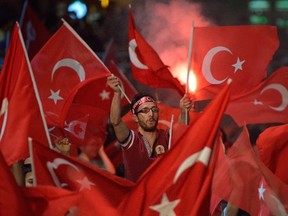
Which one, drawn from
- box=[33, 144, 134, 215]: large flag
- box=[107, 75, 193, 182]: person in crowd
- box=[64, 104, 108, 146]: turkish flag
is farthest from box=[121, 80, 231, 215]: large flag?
box=[64, 104, 108, 146]: turkish flag

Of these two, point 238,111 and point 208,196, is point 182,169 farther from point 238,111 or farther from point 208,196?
point 238,111

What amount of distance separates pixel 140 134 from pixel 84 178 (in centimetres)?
156

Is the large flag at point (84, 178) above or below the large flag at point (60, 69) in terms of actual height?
below

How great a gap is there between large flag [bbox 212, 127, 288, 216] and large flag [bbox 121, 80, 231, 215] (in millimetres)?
1166

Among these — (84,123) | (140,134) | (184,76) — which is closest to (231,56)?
(184,76)

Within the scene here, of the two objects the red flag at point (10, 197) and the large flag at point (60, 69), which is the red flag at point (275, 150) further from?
the red flag at point (10, 197)

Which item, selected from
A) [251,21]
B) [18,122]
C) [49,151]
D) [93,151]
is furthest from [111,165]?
[251,21]

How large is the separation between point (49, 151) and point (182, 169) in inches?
34.5

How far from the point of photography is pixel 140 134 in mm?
8289

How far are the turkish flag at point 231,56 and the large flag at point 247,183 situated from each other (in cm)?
111

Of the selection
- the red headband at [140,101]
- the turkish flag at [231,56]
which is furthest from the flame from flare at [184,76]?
the red headband at [140,101]

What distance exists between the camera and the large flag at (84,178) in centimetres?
674

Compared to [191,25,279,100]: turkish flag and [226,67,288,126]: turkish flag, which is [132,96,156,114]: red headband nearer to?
[191,25,279,100]: turkish flag

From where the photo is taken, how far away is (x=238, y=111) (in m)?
9.14
